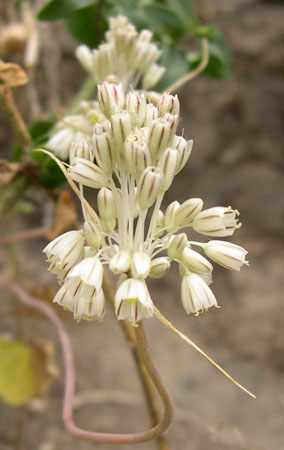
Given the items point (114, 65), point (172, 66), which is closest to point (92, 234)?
point (114, 65)

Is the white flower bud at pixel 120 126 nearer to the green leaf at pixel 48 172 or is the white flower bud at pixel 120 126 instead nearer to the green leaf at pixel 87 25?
the green leaf at pixel 48 172

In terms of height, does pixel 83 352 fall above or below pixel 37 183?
below

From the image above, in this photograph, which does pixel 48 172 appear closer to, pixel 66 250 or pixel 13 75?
pixel 13 75

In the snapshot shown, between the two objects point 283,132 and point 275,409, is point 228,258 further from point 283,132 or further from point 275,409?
point 283,132

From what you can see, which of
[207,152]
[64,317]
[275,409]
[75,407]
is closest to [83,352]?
[75,407]

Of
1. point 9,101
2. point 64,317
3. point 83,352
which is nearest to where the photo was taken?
point 9,101

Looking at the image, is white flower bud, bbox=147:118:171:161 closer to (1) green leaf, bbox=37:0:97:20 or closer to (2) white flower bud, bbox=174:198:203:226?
(2) white flower bud, bbox=174:198:203:226

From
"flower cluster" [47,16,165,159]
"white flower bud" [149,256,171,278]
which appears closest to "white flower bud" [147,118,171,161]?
"white flower bud" [149,256,171,278]
